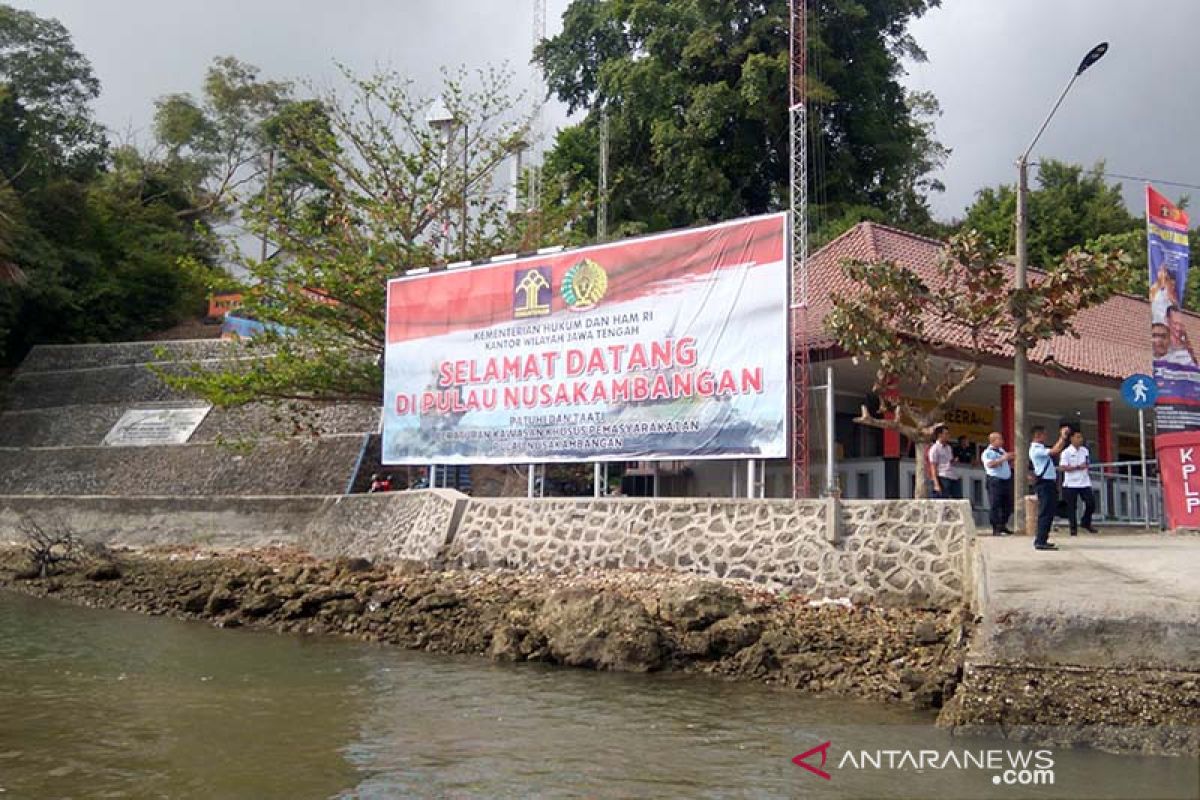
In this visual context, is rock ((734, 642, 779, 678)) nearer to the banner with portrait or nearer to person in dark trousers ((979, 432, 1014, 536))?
person in dark trousers ((979, 432, 1014, 536))

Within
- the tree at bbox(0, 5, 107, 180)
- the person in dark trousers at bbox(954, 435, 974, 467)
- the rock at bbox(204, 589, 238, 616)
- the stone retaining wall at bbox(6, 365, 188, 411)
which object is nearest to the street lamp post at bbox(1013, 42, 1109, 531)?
the person in dark trousers at bbox(954, 435, 974, 467)

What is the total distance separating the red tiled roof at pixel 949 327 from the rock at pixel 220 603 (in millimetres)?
9481

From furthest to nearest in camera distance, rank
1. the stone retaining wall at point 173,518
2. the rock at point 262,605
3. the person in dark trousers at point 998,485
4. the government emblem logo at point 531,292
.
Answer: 1. the stone retaining wall at point 173,518
2. the government emblem logo at point 531,292
3. the rock at point 262,605
4. the person in dark trousers at point 998,485

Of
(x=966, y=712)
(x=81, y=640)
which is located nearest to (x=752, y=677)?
(x=966, y=712)

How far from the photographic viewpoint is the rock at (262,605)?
48.6 feet

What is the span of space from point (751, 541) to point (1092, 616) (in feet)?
17.7

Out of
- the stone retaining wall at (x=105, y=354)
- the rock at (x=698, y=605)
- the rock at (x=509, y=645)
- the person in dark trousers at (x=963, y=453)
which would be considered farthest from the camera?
the stone retaining wall at (x=105, y=354)

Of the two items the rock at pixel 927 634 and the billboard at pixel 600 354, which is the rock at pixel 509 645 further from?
the rock at pixel 927 634

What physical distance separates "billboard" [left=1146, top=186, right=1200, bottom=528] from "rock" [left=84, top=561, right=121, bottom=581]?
16437 millimetres

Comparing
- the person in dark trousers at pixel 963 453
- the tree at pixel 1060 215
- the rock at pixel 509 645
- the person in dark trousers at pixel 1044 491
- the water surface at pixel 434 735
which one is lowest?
the water surface at pixel 434 735

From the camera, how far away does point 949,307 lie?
14805mm

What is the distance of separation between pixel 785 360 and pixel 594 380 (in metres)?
3.09

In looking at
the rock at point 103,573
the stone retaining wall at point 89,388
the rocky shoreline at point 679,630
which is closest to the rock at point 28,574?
the rocky shoreline at point 679,630

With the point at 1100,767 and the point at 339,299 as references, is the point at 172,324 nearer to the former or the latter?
the point at 339,299
